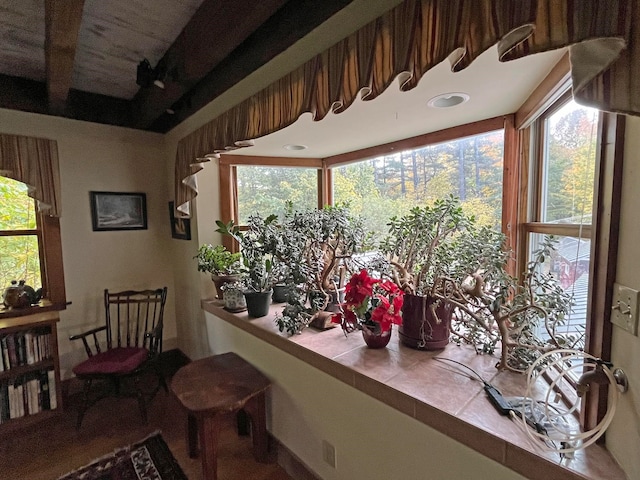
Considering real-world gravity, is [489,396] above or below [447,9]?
below

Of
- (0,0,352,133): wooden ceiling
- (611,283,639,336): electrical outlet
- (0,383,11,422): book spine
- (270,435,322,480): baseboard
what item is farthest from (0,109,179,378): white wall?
(611,283,639,336): electrical outlet

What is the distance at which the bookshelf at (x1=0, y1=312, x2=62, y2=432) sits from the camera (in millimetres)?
2010

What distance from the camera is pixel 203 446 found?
1.50 meters

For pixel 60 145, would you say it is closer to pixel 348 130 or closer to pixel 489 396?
pixel 348 130

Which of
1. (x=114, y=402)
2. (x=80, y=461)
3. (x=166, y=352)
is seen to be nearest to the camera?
(x=80, y=461)

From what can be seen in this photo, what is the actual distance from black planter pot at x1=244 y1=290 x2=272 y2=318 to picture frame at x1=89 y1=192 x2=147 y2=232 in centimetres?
142

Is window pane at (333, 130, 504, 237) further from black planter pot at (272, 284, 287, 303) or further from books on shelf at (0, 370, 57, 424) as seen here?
books on shelf at (0, 370, 57, 424)

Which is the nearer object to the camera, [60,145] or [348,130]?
[348,130]

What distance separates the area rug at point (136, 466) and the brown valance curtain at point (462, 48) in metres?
1.95

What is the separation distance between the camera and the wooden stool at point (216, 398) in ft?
4.86

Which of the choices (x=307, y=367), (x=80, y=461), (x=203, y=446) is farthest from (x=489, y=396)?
(x=80, y=461)

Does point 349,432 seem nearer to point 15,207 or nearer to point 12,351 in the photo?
point 12,351

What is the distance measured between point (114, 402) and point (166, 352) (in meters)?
0.54

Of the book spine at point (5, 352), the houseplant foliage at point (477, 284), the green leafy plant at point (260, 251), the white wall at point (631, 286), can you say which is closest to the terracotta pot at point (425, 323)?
the houseplant foliage at point (477, 284)
